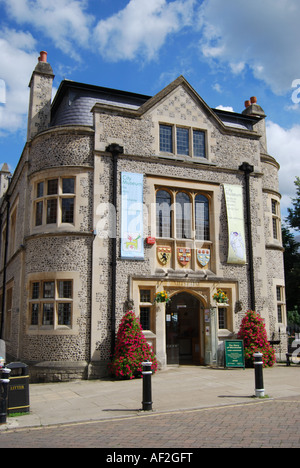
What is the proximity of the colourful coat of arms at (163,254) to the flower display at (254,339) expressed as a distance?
3.86 meters

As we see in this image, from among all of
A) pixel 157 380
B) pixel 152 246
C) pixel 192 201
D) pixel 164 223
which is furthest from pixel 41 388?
pixel 192 201

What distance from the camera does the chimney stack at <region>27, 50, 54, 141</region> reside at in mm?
17000

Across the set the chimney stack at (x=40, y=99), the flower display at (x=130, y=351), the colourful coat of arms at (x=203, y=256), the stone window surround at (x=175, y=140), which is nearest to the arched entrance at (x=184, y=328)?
the colourful coat of arms at (x=203, y=256)

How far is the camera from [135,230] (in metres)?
15.4

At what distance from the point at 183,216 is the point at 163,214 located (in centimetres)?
88

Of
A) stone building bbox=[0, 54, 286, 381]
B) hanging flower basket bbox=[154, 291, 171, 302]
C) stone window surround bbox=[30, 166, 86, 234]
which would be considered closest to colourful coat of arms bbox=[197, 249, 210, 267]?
stone building bbox=[0, 54, 286, 381]

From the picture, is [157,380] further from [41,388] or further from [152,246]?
[152,246]

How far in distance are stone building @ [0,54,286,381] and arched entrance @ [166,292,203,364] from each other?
45mm

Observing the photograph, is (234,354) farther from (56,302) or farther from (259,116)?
(259,116)

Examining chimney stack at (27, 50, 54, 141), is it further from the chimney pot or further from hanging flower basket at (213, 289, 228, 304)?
hanging flower basket at (213, 289, 228, 304)

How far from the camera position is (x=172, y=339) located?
16703mm

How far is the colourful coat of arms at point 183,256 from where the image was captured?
1619 centimetres

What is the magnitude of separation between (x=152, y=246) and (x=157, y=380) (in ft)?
16.0

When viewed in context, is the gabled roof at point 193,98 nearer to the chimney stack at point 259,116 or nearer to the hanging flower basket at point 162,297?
the chimney stack at point 259,116
